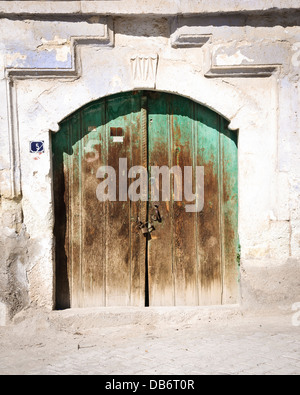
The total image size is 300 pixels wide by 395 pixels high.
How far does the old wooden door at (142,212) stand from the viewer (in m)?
4.66

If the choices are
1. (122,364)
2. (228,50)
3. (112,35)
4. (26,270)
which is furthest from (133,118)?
(122,364)

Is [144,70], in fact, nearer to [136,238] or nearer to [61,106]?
[61,106]

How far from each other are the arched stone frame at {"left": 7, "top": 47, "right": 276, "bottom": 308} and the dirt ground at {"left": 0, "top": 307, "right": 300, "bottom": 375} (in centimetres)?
32

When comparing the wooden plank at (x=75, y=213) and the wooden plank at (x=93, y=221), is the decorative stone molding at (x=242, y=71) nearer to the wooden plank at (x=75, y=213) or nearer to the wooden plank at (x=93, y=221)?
the wooden plank at (x=93, y=221)

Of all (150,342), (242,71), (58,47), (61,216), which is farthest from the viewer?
(61,216)

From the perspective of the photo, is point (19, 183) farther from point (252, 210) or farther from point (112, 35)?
point (252, 210)

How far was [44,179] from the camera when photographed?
4523 millimetres

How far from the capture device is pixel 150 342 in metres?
4.22

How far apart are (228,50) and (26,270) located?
269 cm

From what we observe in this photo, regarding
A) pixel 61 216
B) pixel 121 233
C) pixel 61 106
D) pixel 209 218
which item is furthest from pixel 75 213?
pixel 209 218

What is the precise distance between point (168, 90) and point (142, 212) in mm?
1147

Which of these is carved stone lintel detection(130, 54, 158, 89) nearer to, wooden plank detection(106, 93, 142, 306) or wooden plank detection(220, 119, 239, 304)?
wooden plank detection(106, 93, 142, 306)

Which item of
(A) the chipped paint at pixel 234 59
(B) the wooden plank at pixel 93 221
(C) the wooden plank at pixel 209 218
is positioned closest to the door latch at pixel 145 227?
(B) the wooden plank at pixel 93 221

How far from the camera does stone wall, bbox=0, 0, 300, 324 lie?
4410mm
